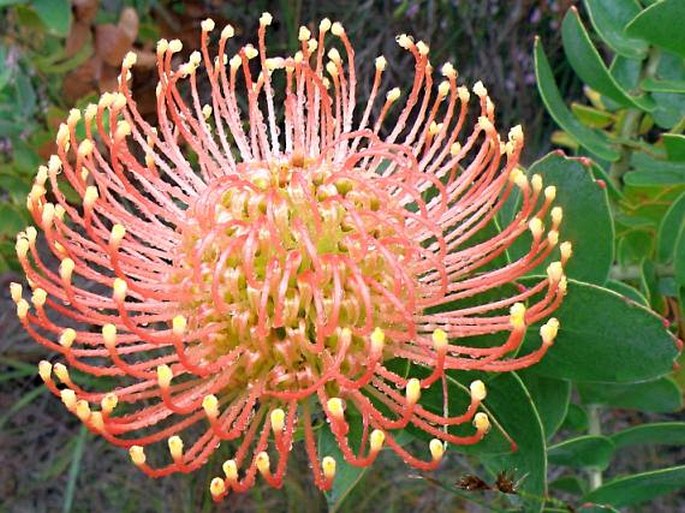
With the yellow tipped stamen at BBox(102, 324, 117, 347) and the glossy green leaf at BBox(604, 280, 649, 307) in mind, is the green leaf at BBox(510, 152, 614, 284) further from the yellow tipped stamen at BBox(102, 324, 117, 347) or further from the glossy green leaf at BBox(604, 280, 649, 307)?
the yellow tipped stamen at BBox(102, 324, 117, 347)

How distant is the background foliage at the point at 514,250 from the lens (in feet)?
2.55

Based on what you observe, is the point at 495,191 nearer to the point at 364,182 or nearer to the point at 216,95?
the point at 364,182

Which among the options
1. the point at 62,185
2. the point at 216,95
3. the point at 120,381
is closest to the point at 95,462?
the point at 120,381

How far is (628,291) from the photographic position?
2.95 feet

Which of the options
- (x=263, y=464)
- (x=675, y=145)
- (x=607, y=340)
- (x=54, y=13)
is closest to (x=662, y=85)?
(x=675, y=145)

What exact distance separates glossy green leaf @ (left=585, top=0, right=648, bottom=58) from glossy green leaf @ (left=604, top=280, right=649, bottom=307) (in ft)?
0.83

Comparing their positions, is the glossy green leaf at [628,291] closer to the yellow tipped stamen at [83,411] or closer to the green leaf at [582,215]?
the green leaf at [582,215]

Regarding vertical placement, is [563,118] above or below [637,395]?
above

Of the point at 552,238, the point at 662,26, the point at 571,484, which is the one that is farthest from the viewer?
the point at 571,484

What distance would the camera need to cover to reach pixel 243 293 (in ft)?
2.58

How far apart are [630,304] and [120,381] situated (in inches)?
66.4

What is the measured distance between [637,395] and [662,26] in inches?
15.3

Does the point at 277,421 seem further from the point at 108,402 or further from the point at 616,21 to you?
the point at 616,21

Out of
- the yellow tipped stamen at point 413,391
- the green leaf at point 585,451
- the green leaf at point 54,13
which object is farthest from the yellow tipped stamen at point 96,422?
the green leaf at point 54,13
